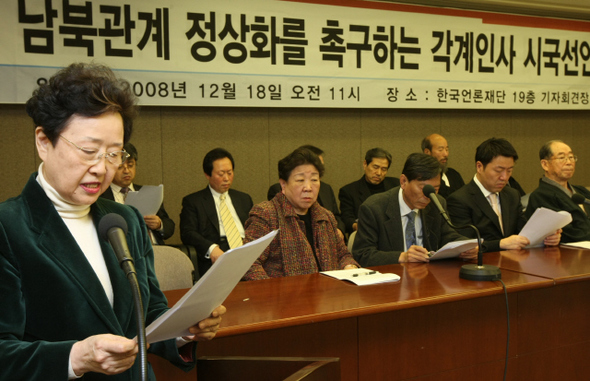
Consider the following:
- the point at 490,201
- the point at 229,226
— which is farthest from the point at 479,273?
the point at 229,226

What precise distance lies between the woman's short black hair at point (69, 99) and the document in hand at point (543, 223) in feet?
8.24

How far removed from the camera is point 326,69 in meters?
4.57

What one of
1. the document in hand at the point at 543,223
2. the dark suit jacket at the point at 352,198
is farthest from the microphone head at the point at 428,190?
the dark suit jacket at the point at 352,198

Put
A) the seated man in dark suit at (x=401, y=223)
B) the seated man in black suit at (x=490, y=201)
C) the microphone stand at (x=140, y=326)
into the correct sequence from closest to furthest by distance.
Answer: the microphone stand at (x=140, y=326) < the seated man in dark suit at (x=401, y=223) < the seated man in black suit at (x=490, y=201)

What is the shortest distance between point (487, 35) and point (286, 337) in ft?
13.9

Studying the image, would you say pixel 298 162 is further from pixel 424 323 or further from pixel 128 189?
pixel 128 189

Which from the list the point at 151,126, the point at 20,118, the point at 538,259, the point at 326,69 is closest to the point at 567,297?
the point at 538,259

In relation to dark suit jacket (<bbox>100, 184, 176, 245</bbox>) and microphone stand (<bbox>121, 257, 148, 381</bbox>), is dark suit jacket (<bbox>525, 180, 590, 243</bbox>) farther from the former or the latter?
microphone stand (<bbox>121, 257, 148, 381</bbox>)

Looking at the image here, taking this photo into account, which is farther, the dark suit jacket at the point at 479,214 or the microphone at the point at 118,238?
the dark suit jacket at the point at 479,214

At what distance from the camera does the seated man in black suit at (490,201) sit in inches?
134

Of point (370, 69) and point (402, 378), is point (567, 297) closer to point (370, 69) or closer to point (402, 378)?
point (402, 378)

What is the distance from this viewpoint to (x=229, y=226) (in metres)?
3.99

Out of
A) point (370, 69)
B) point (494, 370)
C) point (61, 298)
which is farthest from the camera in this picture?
point (370, 69)

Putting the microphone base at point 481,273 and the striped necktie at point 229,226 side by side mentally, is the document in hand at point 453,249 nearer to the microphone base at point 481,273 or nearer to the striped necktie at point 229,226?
the microphone base at point 481,273
